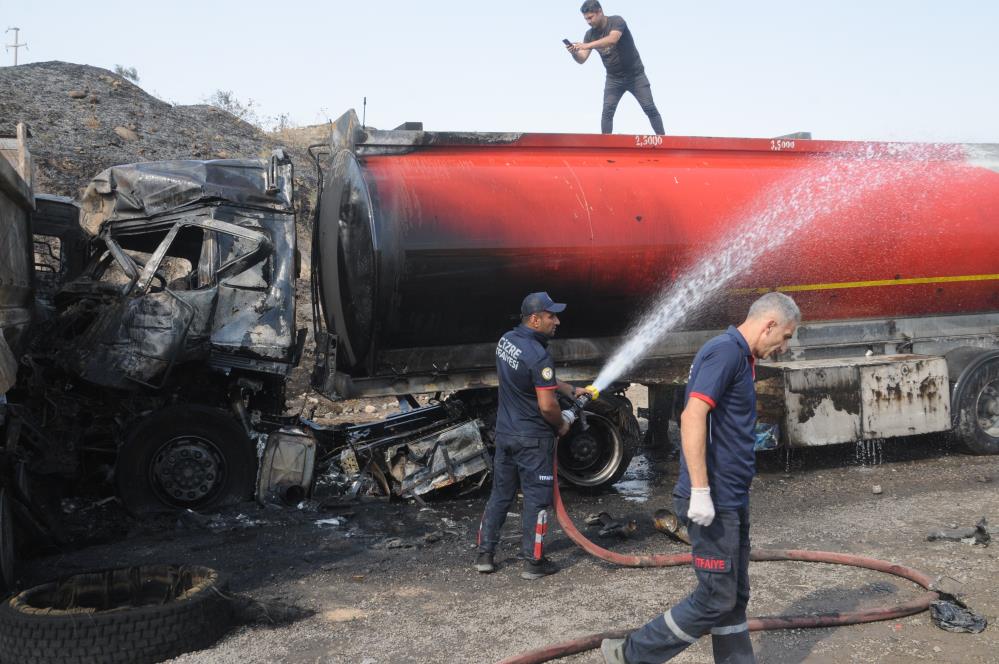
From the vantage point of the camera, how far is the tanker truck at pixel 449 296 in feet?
23.6

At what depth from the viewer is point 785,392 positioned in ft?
27.1

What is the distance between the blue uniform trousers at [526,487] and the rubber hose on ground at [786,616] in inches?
7.6

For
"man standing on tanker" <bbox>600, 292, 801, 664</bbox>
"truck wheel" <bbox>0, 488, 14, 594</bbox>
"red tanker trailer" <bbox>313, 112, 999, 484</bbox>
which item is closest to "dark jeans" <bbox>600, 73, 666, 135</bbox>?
"red tanker trailer" <bbox>313, 112, 999, 484</bbox>

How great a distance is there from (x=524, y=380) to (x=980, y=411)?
5.74 m

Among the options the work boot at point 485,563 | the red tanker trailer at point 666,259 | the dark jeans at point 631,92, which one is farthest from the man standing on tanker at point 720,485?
the dark jeans at point 631,92

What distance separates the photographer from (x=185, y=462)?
7270 mm

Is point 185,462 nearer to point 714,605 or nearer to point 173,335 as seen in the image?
point 173,335

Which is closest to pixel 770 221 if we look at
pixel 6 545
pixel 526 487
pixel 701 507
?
pixel 526 487

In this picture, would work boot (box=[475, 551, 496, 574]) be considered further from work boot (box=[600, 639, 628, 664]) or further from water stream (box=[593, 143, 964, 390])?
water stream (box=[593, 143, 964, 390])

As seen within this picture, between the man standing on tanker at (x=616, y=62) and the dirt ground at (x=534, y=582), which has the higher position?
the man standing on tanker at (x=616, y=62)

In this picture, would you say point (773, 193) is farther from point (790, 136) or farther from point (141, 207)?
point (141, 207)

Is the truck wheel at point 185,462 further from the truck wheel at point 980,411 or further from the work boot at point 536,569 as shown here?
the truck wheel at point 980,411

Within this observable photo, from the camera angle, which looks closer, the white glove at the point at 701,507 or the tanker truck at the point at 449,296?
the white glove at the point at 701,507

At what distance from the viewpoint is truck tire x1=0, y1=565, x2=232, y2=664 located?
4211 mm
